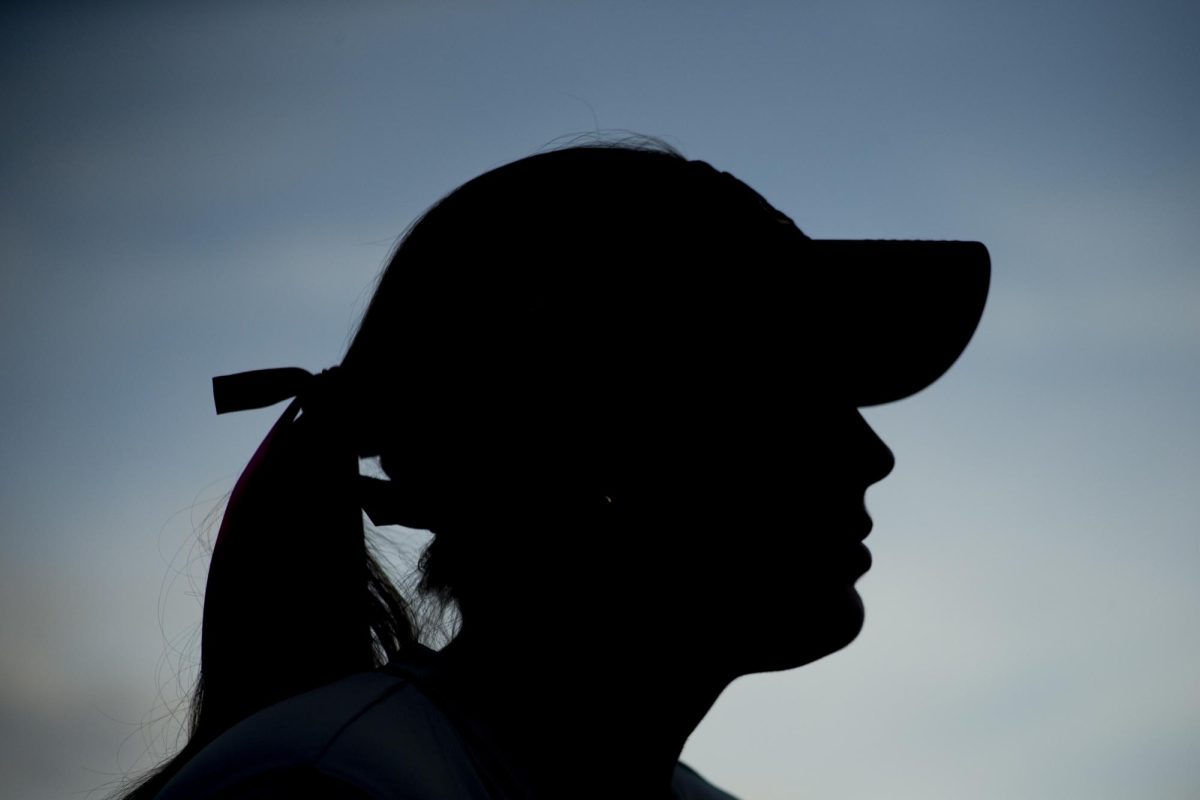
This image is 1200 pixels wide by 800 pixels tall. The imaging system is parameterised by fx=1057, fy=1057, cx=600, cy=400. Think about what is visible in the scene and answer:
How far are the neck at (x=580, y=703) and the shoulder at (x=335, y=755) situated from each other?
0.47 feet

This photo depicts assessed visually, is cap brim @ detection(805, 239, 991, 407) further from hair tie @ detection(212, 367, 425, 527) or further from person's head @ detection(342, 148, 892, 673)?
hair tie @ detection(212, 367, 425, 527)

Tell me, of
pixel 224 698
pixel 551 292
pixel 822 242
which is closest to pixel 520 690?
pixel 224 698

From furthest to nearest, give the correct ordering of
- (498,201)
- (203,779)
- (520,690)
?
(498,201) → (520,690) → (203,779)

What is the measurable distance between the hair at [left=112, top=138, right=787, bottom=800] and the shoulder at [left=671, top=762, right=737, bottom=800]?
0.66 m

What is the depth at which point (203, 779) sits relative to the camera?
54.6 inches

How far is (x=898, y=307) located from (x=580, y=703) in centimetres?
92

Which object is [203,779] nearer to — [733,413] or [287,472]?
[287,472]

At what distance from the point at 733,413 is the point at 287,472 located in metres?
0.78

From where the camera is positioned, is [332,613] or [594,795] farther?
[332,613]

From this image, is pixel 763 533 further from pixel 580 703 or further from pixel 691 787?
pixel 691 787

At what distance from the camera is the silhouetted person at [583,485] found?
1754 millimetres

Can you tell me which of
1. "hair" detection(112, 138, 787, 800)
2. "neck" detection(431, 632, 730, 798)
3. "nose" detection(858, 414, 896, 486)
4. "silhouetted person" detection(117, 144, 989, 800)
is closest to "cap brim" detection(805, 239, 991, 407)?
"silhouetted person" detection(117, 144, 989, 800)

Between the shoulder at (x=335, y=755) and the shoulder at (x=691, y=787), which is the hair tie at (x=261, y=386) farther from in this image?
the shoulder at (x=691, y=787)

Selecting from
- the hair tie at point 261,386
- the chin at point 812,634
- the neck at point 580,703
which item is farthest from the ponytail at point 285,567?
the chin at point 812,634
